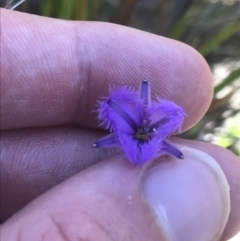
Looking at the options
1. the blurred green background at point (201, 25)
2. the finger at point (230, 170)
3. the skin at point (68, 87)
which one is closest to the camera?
the skin at point (68, 87)

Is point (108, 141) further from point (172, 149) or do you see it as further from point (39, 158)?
point (39, 158)

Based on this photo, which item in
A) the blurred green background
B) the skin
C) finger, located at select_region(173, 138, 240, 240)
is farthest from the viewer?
the blurred green background

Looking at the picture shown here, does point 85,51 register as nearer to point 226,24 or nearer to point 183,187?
point 183,187

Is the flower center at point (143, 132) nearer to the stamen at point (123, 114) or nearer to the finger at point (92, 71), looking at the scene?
the stamen at point (123, 114)

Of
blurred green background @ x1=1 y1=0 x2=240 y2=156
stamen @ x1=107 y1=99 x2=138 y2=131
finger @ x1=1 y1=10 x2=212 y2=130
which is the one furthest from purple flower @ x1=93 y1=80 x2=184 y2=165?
blurred green background @ x1=1 y1=0 x2=240 y2=156

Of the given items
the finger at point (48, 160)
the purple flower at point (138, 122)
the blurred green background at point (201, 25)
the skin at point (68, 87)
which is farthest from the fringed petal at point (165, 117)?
the blurred green background at point (201, 25)

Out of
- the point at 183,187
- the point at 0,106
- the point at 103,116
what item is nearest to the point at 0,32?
the point at 0,106

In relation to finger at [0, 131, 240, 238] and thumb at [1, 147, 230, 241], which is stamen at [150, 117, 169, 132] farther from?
finger at [0, 131, 240, 238]
